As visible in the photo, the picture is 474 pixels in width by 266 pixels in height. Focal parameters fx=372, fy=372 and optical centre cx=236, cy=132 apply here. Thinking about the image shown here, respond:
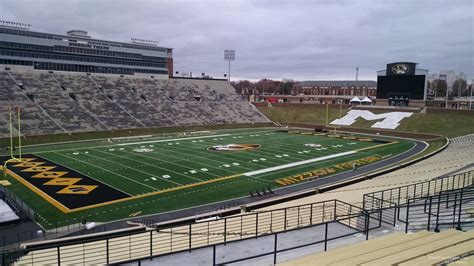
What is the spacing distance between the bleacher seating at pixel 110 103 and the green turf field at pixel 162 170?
7.70 meters

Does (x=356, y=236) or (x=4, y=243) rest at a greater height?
(x=356, y=236)

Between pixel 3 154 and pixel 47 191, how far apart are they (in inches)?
585

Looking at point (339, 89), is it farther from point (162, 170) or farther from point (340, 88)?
point (162, 170)

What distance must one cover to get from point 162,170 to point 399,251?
21251 millimetres

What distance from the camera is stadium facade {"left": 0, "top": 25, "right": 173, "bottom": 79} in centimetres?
5347

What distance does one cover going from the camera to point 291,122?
63.6m

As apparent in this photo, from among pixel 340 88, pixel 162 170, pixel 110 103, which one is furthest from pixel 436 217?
pixel 340 88

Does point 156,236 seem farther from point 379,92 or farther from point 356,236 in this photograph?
point 379,92

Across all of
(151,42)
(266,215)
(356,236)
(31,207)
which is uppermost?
(151,42)

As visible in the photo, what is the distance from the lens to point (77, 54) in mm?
59969

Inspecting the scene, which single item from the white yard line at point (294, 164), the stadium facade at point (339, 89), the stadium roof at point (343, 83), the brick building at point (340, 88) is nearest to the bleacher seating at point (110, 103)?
the white yard line at point (294, 164)

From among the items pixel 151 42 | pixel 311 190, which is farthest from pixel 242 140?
pixel 151 42

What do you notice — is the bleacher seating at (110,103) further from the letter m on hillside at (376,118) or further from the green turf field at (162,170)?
the letter m on hillside at (376,118)

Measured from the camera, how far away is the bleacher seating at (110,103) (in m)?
46.0
